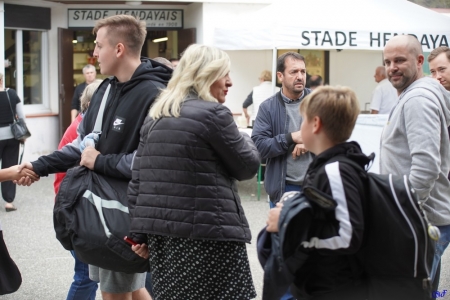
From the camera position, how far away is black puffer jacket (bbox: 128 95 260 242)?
3311mm

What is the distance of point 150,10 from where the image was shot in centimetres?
1469

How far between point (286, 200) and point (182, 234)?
722mm

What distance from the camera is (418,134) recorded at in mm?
3484

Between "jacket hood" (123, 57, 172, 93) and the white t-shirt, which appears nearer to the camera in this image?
"jacket hood" (123, 57, 172, 93)

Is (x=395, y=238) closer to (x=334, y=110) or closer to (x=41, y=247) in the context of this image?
(x=334, y=110)

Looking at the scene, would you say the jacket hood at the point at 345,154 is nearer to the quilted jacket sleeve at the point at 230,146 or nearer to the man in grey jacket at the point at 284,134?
the quilted jacket sleeve at the point at 230,146

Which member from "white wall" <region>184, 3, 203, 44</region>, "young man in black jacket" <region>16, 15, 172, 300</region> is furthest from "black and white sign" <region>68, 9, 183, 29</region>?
"young man in black jacket" <region>16, 15, 172, 300</region>

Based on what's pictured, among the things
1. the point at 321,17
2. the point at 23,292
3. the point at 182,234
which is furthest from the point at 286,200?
the point at 321,17

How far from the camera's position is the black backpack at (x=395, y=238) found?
274cm

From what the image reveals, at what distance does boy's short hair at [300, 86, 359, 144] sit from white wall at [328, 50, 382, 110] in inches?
538

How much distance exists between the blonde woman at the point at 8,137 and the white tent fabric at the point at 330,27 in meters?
4.01

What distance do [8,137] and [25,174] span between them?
564cm

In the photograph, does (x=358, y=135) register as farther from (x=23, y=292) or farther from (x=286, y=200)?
(x=286, y=200)

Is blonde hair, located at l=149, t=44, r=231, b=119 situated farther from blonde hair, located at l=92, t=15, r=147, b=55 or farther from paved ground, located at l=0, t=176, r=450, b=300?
paved ground, located at l=0, t=176, r=450, b=300
